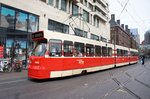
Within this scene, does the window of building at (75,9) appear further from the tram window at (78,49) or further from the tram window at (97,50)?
the tram window at (78,49)

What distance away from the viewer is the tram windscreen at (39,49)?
11.8 meters

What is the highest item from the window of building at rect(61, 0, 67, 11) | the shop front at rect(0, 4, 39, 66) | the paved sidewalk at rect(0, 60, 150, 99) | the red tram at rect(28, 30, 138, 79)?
the window of building at rect(61, 0, 67, 11)

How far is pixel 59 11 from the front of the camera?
30828 mm

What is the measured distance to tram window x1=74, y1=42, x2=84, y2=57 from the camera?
14461mm

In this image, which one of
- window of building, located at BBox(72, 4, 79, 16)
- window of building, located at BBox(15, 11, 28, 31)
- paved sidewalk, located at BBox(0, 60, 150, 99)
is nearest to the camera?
paved sidewalk, located at BBox(0, 60, 150, 99)

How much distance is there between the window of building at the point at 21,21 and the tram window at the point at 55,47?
11.5 m

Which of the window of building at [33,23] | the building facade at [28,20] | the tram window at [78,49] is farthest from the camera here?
the window of building at [33,23]

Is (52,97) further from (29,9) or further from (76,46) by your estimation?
(29,9)

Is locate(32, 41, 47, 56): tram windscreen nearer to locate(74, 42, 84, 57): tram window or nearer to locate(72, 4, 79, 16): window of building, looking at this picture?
locate(74, 42, 84, 57): tram window

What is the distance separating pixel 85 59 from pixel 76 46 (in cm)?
183

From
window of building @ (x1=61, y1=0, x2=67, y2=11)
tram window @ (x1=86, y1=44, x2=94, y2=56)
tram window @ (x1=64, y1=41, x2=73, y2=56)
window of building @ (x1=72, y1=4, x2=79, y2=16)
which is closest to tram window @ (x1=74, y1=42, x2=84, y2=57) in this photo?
tram window @ (x1=64, y1=41, x2=73, y2=56)

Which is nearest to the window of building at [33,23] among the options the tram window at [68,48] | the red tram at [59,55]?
the red tram at [59,55]

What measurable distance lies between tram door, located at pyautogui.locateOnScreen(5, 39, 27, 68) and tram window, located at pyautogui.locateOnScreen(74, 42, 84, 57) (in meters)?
9.12

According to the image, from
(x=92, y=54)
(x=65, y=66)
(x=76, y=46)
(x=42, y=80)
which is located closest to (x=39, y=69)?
(x=42, y=80)
